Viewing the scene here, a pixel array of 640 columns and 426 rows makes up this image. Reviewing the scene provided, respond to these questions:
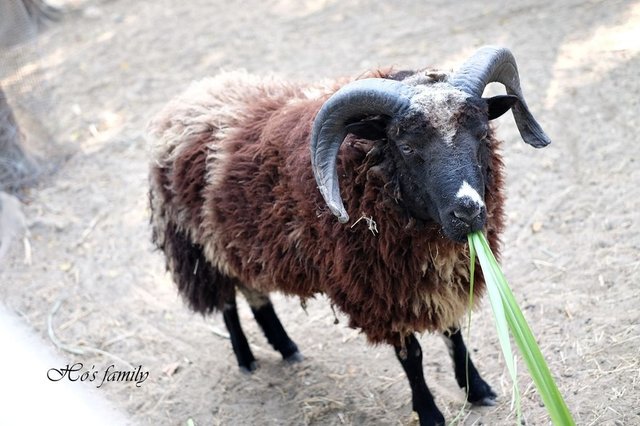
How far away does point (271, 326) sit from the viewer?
5.62m

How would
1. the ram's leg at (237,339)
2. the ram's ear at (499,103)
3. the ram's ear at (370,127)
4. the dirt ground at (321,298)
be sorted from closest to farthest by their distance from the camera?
the ram's ear at (370,127) < the ram's ear at (499,103) < the dirt ground at (321,298) < the ram's leg at (237,339)

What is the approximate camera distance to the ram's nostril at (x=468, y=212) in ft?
11.5

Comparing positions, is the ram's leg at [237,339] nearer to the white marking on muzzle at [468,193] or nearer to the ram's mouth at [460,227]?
the ram's mouth at [460,227]

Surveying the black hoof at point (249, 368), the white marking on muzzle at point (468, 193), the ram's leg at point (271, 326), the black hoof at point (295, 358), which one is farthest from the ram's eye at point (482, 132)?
the black hoof at point (249, 368)

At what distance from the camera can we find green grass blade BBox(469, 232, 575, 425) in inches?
119

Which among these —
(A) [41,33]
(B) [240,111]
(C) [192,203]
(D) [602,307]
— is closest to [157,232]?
(C) [192,203]

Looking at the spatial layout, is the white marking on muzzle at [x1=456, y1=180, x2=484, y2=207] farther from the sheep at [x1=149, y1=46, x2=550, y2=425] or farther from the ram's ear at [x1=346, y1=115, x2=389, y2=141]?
the ram's ear at [x1=346, y1=115, x2=389, y2=141]

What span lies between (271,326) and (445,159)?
99.7 inches

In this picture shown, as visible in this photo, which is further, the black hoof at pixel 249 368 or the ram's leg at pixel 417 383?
the black hoof at pixel 249 368

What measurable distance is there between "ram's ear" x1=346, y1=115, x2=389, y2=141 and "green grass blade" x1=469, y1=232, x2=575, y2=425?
2.48 feet

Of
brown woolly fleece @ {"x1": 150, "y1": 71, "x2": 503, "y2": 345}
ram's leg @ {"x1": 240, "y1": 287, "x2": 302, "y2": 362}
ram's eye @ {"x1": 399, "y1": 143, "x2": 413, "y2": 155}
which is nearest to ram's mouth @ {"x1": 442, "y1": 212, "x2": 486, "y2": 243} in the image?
brown woolly fleece @ {"x1": 150, "y1": 71, "x2": 503, "y2": 345}

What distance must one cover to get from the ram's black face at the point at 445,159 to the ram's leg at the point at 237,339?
2149 mm

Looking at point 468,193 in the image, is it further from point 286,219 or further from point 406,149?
point 286,219

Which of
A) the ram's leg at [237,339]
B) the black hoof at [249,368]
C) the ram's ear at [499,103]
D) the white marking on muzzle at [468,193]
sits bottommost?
the black hoof at [249,368]
